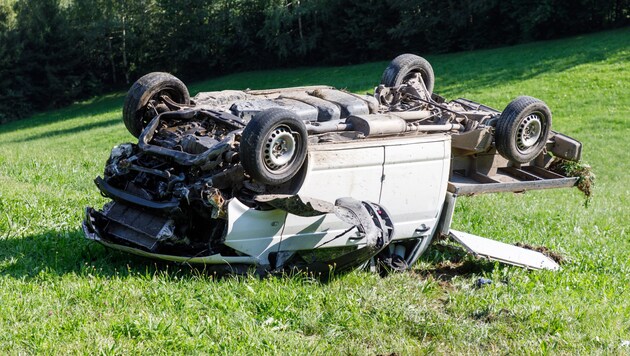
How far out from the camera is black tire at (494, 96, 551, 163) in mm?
7602

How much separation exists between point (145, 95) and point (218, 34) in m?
36.9

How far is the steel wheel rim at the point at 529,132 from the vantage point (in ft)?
25.3

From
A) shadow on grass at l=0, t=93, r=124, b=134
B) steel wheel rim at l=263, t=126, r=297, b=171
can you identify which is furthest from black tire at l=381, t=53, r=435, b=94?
shadow on grass at l=0, t=93, r=124, b=134

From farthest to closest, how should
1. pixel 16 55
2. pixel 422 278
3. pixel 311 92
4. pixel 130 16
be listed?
pixel 130 16
pixel 16 55
pixel 311 92
pixel 422 278

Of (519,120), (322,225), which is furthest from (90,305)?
(519,120)

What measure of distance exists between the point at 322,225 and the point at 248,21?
37761 mm

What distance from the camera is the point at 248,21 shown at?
1702 inches

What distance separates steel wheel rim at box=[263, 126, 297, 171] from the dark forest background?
30.6 m

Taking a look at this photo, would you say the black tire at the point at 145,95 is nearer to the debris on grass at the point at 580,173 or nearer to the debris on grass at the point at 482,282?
the debris on grass at the point at 482,282

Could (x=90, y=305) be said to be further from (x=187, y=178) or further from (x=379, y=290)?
(x=379, y=290)

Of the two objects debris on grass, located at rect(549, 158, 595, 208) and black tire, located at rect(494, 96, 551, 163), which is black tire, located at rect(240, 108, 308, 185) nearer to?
black tire, located at rect(494, 96, 551, 163)

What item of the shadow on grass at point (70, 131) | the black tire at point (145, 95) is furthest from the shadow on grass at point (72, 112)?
the black tire at point (145, 95)

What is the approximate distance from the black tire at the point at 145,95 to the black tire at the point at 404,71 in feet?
7.70

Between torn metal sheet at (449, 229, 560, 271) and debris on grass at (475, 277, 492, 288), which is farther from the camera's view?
torn metal sheet at (449, 229, 560, 271)
